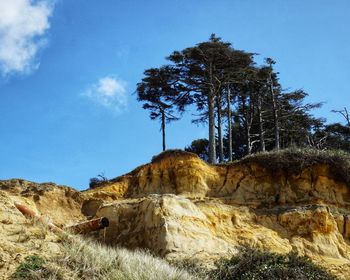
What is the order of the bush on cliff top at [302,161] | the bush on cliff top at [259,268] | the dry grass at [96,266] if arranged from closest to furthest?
the dry grass at [96,266] < the bush on cliff top at [259,268] < the bush on cliff top at [302,161]

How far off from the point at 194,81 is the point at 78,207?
560 inches

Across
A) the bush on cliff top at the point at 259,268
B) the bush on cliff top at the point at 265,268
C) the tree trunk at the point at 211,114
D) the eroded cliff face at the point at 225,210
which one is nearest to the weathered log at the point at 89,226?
the eroded cliff face at the point at 225,210

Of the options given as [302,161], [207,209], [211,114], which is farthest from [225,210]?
[211,114]

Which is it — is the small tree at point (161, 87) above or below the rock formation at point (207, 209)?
above

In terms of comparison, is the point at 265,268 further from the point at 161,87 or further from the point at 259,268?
the point at 161,87

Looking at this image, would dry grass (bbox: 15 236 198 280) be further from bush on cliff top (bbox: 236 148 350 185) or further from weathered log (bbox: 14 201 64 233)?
bush on cliff top (bbox: 236 148 350 185)

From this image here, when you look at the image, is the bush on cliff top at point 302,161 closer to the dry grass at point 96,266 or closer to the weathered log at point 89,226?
the weathered log at point 89,226

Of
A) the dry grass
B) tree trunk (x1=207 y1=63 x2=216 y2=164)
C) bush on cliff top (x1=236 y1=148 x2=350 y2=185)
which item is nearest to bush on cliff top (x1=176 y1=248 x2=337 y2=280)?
the dry grass

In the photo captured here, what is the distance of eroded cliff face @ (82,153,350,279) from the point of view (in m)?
19.5

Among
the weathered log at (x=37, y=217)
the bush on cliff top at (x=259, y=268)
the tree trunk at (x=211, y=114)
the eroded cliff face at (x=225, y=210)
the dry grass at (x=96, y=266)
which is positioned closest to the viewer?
the dry grass at (x=96, y=266)

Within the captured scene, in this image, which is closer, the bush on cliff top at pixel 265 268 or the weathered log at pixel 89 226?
the bush on cliff top at pixel 265 268

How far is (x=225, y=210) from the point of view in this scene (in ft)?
73.9

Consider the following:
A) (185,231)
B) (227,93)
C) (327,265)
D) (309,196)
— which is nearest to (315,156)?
(309,196)

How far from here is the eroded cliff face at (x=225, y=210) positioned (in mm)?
19484
